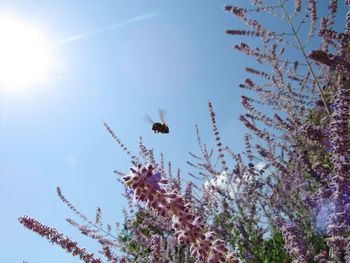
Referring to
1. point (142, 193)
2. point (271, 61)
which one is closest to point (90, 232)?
point (271, 61)

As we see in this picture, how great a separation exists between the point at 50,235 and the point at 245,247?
10.3 feet

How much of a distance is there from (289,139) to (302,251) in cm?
284

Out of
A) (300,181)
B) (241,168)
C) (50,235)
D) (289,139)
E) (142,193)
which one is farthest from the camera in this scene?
(241,168)

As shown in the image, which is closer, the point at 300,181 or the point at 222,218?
the point at 300,181

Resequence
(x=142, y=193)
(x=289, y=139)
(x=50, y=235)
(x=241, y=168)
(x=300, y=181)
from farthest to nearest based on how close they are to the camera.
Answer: (x=241, y=168) < (x=289, y=139) < (x=300, y=181) < (x=50, y=235) < (x=142, y=193)

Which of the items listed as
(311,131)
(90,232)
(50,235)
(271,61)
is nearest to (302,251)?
(311,131)

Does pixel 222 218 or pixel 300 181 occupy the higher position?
pixel 300 181

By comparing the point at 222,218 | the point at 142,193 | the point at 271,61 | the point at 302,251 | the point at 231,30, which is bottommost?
the point at 142,193

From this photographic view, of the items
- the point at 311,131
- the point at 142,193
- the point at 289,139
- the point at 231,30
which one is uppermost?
the point at 231,30

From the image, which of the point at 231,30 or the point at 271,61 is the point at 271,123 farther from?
the point at 231,30

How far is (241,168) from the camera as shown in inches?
243

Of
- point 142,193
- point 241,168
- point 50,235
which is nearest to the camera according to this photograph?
point 142,193

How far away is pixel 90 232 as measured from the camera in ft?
19.4

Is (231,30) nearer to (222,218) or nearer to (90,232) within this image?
(222,218)
